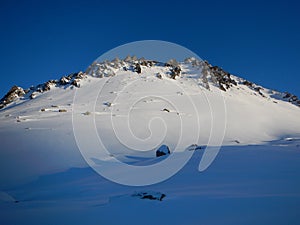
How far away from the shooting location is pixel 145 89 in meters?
52.2

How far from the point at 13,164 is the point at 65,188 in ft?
35.9

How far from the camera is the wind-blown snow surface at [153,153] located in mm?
7805

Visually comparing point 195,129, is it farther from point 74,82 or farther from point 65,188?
point 74,82

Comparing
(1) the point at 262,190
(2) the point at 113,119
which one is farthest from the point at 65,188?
(2) the point at 113,119

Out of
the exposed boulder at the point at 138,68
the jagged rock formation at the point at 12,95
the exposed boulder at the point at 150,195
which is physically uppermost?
the exposed boulder at the point at 138,68

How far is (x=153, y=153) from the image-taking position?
2483 cm

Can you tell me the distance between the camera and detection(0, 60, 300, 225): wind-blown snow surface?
307 inches

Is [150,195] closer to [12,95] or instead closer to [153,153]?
[153,153]

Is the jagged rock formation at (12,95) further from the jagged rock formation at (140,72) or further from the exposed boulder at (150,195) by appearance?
the exposed boulder at (150,195)

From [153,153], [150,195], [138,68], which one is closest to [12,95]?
[138,68]

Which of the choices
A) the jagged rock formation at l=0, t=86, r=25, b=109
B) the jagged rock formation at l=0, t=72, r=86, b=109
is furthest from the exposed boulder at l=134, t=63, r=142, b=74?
the jagged rock formation at l=0, t=86, r=25, b=109

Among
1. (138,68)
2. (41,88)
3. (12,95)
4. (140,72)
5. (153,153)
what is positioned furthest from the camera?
(12,95)

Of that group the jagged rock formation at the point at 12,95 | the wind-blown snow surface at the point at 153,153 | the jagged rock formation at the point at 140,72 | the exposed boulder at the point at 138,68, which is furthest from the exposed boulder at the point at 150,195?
the jagged rock formation at the point at 12,95

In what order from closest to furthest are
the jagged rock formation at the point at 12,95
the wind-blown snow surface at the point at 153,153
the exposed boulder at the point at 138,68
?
the wind-blown snow surface at the point at 153,153 → the exposed boulder at the point at 138,68 → the jagged rock formation at the point at 12,95
